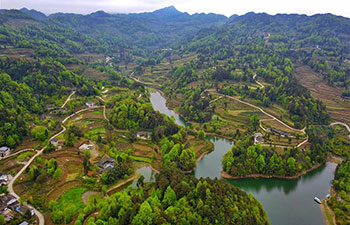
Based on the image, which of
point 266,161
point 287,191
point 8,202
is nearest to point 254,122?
point 266,161

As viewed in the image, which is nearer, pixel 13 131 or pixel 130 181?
pixel 130 181

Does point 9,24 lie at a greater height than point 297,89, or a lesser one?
greater

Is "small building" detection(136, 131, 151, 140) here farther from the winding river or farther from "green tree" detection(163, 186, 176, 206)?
"green tree" detection(163, 186, 176, 206)

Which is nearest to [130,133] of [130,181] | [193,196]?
[130,181]

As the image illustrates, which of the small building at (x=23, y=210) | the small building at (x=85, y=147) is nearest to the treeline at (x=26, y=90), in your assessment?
the small building at (x=85, y=147)

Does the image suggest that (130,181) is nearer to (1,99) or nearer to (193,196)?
(193,196)

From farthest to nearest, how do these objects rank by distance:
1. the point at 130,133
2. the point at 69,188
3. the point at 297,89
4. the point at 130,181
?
the point at 297,89 < the point at 130,133 < the point at 130,181 < the point at 69,188

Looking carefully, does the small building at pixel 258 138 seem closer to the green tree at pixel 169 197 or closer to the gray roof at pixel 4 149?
the green tree at pixel 169 197
